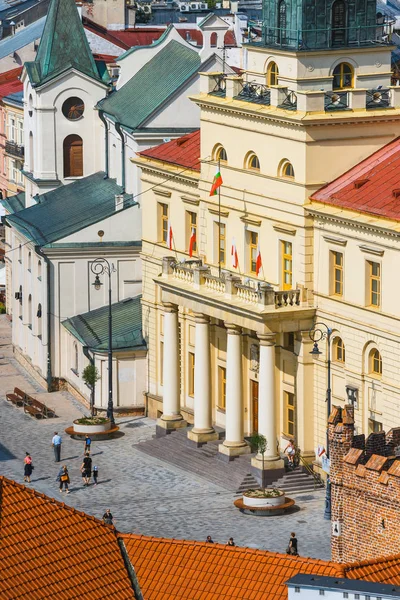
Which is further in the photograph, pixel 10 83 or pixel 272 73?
pixel 10 83

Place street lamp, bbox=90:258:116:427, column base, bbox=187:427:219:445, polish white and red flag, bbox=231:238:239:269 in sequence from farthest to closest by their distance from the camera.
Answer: street lamp, bbox=90:258:116:427
column base, bbox=187:427:219:445
polish white and red flag, bbox=231:238:239:269

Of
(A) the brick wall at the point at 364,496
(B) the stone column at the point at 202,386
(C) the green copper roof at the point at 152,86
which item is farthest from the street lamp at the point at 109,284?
(A) the brick wall at the point at 364,496

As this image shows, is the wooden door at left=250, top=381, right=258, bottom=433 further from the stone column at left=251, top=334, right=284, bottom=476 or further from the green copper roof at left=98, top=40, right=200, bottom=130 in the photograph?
the green copper roof at left=98, top=40, right=200, bottom=130

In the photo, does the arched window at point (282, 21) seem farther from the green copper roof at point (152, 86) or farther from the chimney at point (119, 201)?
the chimney at point (119, 201)

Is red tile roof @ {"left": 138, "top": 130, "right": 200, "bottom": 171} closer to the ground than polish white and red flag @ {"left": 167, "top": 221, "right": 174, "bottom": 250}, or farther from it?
farther from it

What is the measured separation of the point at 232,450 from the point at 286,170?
10629mm

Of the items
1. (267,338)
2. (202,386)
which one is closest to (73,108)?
(202,386)

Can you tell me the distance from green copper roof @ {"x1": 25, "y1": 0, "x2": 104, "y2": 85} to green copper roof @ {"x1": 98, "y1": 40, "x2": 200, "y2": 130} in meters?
2.72

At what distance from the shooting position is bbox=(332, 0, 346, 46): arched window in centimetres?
8219

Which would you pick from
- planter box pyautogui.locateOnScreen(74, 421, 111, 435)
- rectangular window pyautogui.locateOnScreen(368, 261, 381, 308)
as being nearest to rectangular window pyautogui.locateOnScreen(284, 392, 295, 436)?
rectangular window pyautogui.locateOnScreen(368, 261, 381, 308)

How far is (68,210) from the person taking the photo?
341ft

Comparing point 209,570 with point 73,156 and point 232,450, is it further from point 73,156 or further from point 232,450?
point 73,156

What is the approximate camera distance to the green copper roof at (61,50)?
108 meters

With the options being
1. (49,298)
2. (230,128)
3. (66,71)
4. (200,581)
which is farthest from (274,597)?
(66,71)
